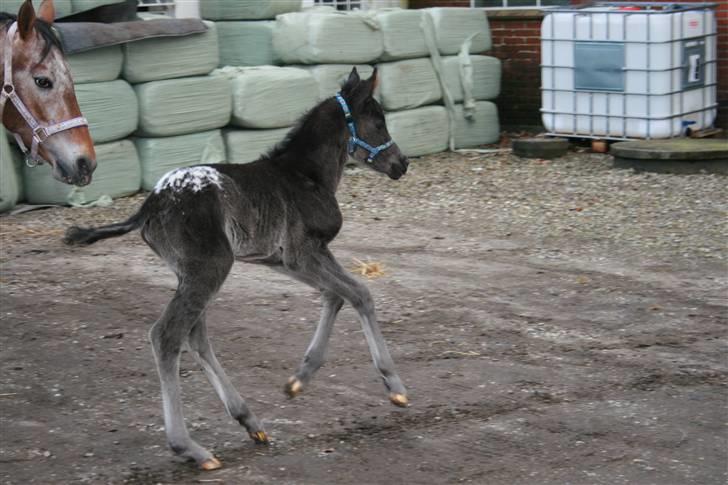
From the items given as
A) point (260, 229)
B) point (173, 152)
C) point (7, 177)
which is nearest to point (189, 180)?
point (260, 229)

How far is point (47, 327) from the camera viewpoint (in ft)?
21.9

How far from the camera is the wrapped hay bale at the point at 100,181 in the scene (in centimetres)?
1005

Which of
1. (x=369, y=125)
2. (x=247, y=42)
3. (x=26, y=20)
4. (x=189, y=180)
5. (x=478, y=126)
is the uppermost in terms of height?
(x=26, y=20)

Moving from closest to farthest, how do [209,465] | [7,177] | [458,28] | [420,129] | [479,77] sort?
[209,465] → [7,177] → [420,129] → [458,28] → [479,77]

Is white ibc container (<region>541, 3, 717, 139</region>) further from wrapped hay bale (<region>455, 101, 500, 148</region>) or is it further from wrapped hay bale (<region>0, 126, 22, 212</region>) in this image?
wrapped hay bale (<region>0, 126, 22, 212</region>)

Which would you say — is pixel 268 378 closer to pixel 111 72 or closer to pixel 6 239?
pixel 6 239

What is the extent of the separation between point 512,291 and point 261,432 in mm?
2990

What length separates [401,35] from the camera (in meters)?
12.6

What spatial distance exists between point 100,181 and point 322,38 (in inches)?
117

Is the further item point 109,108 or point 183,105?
point 183,105

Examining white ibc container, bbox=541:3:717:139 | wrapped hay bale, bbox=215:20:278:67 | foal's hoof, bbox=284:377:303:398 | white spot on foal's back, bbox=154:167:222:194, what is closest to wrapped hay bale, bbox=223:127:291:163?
wrapped hay bale, bbox=215:20:278:67

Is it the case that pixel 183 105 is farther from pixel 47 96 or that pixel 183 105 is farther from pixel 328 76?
pixel 47 96

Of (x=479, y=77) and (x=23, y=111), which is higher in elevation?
(x=23, y=111)

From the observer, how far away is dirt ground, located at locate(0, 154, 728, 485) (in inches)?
186
